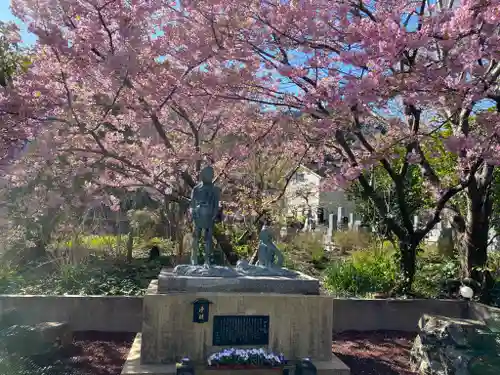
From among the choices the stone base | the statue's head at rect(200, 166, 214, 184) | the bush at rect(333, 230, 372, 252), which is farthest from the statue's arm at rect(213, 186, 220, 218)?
the bush at rect(333, 230, 372, 252)

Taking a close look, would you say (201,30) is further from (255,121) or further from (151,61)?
(255,121)

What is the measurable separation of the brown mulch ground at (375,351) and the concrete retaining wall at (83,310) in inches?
121

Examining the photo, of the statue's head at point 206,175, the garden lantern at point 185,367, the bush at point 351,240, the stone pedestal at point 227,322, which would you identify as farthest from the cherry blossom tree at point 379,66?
the bush at point 351,240

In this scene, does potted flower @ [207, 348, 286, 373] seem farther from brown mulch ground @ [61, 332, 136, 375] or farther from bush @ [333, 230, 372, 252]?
bush @ [333, 230, 372, 252]

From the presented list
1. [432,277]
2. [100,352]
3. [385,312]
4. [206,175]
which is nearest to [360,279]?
[385,312]

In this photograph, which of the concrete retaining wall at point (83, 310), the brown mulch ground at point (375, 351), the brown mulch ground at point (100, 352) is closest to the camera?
the brown mulch ground at point (100, 352)

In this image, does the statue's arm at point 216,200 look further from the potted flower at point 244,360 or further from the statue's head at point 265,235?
the potted flower at point 244,360

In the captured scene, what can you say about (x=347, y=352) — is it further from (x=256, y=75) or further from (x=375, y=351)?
(x=256, y=75)

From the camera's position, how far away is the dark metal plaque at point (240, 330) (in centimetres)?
470

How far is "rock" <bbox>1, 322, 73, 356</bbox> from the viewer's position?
17.3ft

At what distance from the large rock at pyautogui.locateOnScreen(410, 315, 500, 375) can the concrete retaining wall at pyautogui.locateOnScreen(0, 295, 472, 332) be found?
175 cm

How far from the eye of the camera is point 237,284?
15.6ft

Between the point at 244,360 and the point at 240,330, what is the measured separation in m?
0.34

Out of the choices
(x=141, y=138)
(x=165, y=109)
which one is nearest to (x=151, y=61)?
(x=165, y=109)
